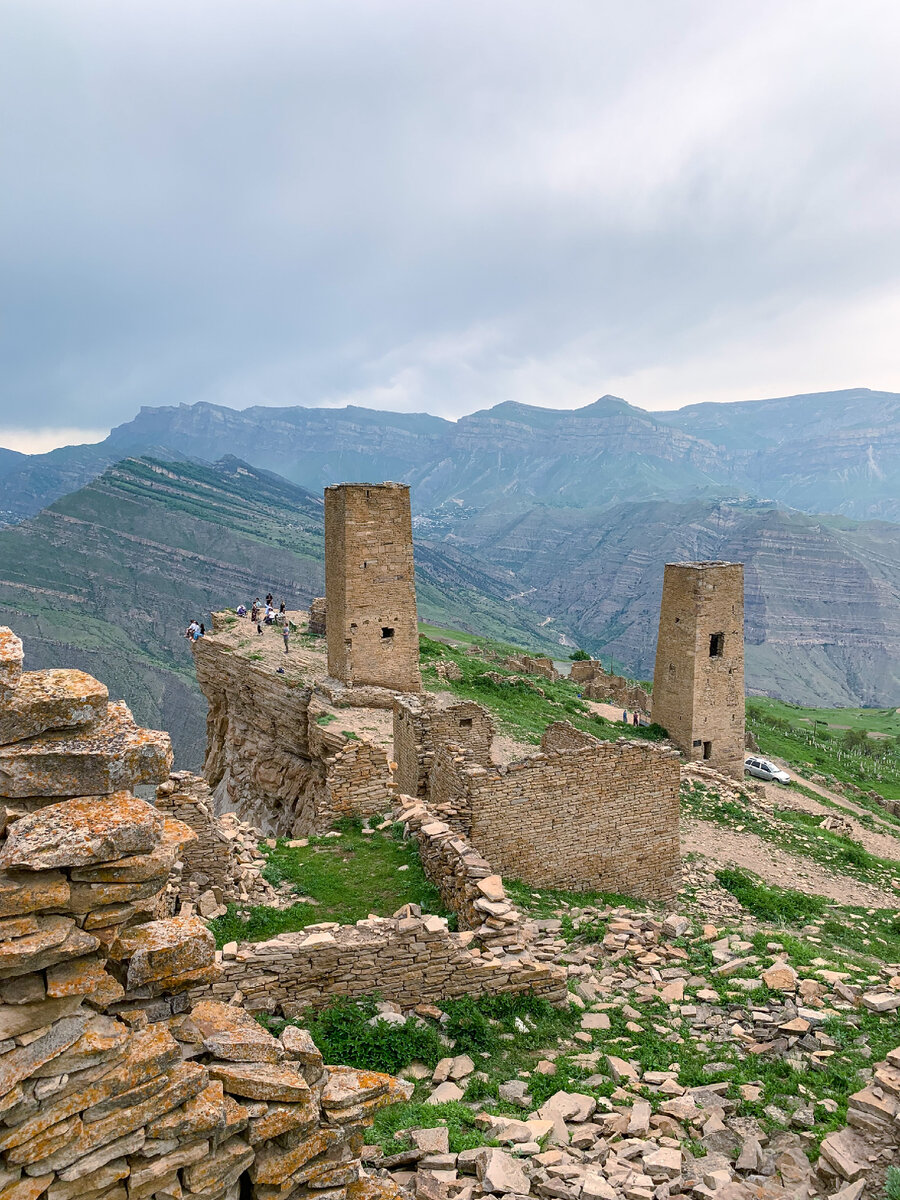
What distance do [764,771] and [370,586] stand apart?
20.5 m

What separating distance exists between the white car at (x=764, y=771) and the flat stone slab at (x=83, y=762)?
106 feet

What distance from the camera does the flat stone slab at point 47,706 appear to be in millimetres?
3451

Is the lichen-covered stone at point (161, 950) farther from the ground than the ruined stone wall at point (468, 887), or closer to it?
farther from the ground

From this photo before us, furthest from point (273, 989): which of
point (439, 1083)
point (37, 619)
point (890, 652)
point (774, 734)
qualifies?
point (890, 652)

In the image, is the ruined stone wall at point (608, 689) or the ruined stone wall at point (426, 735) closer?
the ruined stone wall at point (426, 735)

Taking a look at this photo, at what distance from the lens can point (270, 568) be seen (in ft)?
431

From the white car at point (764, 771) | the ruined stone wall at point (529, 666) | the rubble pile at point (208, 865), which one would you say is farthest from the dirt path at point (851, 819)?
the rubble pile at point (208, 865)

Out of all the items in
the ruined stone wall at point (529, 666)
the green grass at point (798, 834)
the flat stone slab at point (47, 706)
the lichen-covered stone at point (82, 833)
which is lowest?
the green grass at point (798, 834)

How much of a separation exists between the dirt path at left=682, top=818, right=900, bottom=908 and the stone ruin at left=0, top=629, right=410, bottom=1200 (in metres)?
14.4

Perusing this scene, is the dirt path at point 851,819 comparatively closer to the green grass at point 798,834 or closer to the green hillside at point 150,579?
the green grass at point 798,834

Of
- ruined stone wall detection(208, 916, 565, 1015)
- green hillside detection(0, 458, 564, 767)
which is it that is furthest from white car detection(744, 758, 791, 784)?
green hillside detection(0, 458, 564, 767)

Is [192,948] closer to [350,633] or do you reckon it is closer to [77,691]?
[77,691]

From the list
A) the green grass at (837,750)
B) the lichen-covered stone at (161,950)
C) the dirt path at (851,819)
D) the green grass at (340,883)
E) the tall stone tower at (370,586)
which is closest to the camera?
the lichen-covered stone at (161,950)

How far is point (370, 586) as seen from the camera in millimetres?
23484
